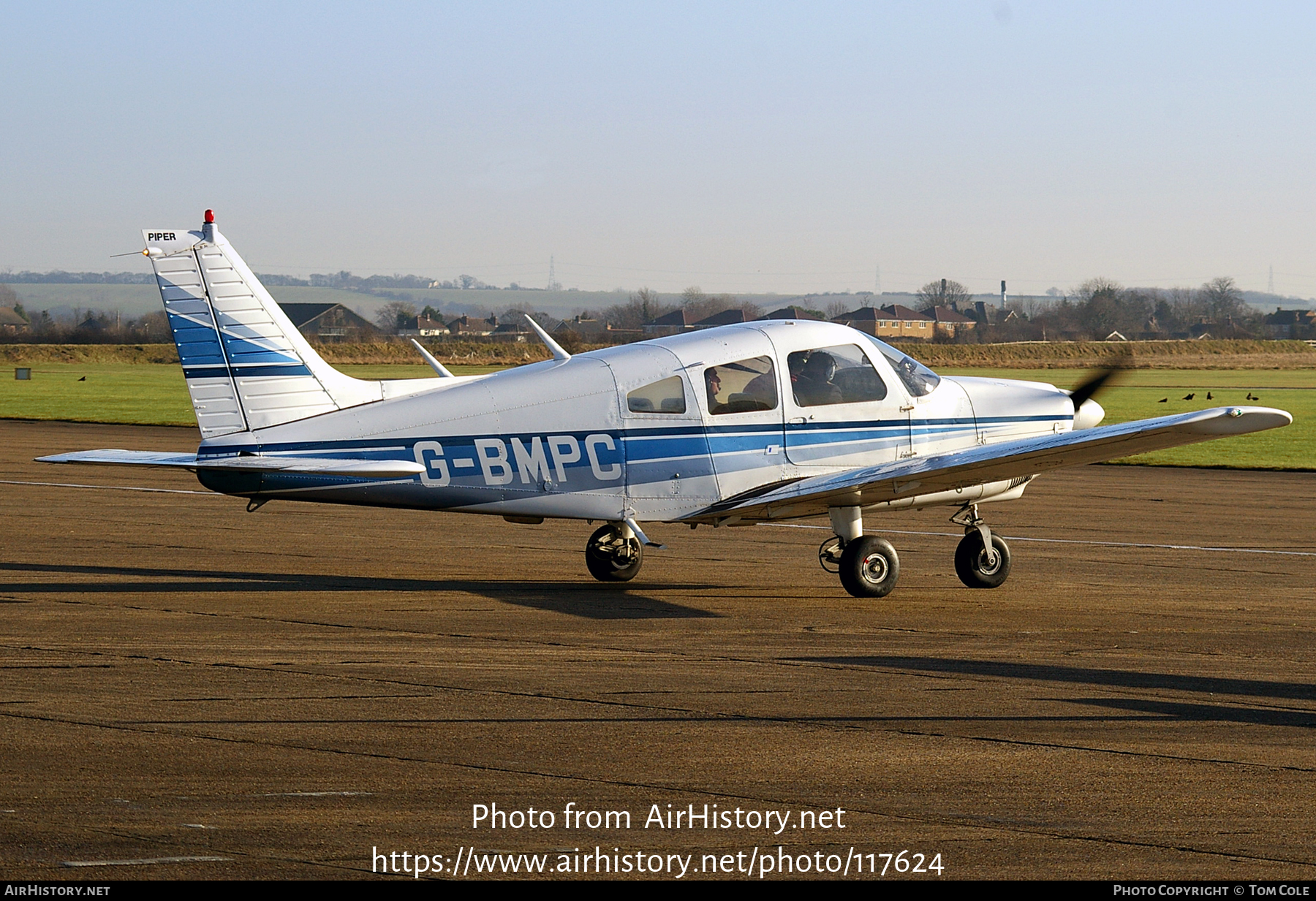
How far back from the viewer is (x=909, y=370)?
582 inches

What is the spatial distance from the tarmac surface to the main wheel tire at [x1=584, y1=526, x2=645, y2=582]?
341 millimetres

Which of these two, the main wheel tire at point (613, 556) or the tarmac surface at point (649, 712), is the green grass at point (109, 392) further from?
the tarmac surface at point (649, 712)

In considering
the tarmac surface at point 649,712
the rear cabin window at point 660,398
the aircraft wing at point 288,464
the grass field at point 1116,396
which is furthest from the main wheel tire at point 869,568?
the grass field at point 1116,396

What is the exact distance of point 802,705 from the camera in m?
9.36

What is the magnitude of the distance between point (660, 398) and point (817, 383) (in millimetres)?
1575

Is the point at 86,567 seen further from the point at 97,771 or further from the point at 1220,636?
the point at 1220,636

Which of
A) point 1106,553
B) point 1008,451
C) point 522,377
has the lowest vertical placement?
point 1106,553

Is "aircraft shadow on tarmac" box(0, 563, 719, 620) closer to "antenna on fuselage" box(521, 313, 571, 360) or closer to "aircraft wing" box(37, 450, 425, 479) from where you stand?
"aircraft wing" box(37, 450, 425, 479)

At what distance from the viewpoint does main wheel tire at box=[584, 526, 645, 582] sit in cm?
1511

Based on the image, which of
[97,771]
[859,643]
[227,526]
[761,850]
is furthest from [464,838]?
[227,526]

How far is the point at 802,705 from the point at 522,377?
5.47 metres

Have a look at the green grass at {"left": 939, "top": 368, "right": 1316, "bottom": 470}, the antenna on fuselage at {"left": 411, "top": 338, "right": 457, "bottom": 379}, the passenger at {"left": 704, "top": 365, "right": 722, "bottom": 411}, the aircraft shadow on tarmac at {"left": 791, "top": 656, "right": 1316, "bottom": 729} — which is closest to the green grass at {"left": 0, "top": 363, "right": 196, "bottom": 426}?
the green grass at {"left": 939, "top": 368, "right": 1316, "bottom": 470}

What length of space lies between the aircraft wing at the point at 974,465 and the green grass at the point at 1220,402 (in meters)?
3.81

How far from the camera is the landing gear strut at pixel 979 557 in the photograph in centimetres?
1492
